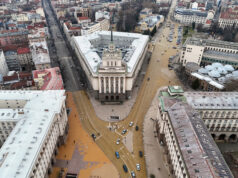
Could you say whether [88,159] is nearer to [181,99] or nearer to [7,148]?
[7,148]

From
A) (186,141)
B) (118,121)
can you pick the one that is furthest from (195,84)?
(186,141)

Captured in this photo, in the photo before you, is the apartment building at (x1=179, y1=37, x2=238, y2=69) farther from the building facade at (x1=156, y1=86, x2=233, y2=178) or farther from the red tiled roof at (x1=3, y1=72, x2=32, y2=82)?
the red tiled roof at (x1=3, y1=72, x2=32, y2=82)

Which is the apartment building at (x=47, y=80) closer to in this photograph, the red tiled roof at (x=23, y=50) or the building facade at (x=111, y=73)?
the building facade at (x=111, y=73)

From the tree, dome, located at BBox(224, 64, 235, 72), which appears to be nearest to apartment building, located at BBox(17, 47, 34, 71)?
the tree

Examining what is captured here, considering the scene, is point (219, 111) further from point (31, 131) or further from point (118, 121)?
point (31, 131)

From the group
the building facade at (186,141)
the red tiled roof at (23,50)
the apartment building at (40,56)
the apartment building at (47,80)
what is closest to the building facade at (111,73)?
the apartment building at (47,80)

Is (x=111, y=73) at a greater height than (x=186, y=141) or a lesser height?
greater

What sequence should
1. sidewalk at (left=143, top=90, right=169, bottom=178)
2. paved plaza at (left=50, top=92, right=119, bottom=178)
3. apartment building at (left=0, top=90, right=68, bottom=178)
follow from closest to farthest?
apartment building at (left=0, top=90, right=68, bottom=178) → paved plaza at (left=50, top=92, right=119, bottom=178) → sidewalk at (left=143, top=90, right=169, bottom=178)
